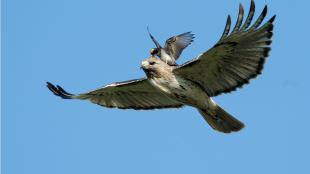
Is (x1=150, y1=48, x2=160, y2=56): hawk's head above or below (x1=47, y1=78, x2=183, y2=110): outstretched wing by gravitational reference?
above

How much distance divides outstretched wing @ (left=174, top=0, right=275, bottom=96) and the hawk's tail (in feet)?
1.12

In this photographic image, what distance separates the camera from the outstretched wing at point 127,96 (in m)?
14.2

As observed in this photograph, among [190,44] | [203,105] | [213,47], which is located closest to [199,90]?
[203,105]

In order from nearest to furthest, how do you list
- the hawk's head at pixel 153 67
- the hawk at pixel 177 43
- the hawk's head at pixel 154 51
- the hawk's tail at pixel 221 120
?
1. the hawk's head at pixel 153 67
2. the hawk's tail at pixel 221 120
3. the hawk's head at pixel 154 51
4. the hawk at pixel 177 43

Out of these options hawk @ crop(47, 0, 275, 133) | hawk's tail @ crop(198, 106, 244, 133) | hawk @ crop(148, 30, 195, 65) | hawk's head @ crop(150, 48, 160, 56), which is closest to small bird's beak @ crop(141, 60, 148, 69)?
hawk @ crop(47, 0, 275, 133)

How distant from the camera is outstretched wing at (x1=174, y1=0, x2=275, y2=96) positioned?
12.2 m

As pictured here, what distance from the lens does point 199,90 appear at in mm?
13234

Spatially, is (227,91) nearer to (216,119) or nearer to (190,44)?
(216,119)

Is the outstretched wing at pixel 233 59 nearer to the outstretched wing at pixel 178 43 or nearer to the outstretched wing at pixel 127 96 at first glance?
the outstretched wing at pixel 127 96

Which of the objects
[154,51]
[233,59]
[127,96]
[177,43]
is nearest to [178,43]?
[177,43]

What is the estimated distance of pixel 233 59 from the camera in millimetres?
12836

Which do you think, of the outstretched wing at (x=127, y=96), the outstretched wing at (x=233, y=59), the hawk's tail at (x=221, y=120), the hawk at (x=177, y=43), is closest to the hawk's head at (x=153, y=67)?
the outstretched wing at (x=233, y=59)

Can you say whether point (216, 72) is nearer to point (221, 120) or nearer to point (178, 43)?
point (221, 120)

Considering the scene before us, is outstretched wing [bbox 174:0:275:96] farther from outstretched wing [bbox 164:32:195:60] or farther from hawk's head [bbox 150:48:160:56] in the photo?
outstretched wing [bbox 164:32:195:60]
